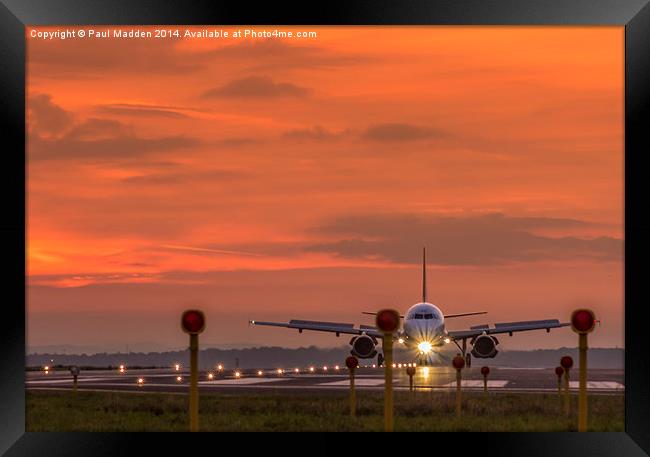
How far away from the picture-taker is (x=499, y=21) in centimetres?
1697

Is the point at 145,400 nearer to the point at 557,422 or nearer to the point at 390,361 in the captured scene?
the point at 557,422

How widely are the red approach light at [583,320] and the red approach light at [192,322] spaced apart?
240 inches

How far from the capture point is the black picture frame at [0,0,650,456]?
16.7 m

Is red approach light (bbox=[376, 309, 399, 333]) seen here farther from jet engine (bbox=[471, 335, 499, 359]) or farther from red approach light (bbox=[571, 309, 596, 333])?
jet engine (bbox=[471, 335, 499, 359])

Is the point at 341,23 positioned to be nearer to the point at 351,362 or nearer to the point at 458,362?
the point at 458,362

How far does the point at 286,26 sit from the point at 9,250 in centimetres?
553

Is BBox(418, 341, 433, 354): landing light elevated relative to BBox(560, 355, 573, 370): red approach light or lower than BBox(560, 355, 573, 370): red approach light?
lower

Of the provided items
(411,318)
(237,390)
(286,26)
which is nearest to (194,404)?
(286,26)

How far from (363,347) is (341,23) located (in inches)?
2281

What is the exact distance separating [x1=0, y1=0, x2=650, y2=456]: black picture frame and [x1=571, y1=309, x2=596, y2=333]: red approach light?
774 mm

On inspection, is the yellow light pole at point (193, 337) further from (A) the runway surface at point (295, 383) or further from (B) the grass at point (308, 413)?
(A) the runway surface at point (295, 383)

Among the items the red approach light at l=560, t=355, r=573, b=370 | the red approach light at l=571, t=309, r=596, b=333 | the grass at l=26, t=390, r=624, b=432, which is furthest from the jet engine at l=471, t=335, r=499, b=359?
the red approach light at l=571, t=309, r=596, b=333

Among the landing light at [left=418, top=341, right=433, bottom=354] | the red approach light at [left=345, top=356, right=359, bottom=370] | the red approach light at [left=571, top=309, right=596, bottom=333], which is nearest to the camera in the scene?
the red approach light at [left=571, top=309, right=596, bottom=333]

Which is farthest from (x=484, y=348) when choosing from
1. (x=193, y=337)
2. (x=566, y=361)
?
(x=193, y=337)
